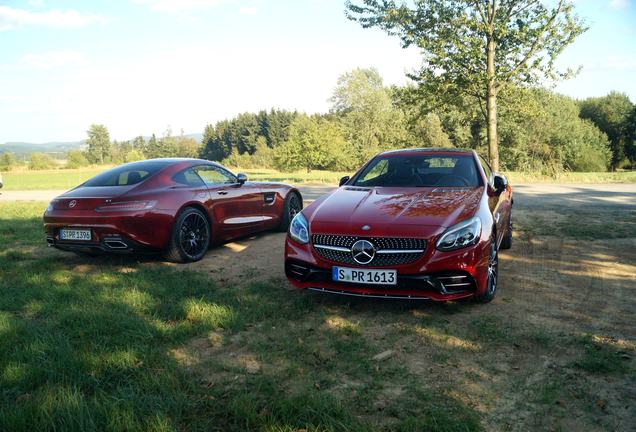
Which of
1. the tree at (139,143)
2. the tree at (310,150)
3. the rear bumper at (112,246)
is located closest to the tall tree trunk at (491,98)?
the rear bumper at (112,246)

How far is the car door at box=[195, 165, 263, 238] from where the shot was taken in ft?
23.8

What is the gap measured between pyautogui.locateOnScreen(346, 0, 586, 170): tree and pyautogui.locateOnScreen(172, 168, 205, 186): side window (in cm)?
866

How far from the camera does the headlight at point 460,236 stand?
4273 mm

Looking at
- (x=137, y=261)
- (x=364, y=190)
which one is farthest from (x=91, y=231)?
(x=364, y=190)

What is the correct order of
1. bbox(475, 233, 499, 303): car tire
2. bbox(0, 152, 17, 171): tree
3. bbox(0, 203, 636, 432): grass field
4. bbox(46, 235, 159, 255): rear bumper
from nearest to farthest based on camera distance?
bbox(0, 203, 636, 432): grass field → bbox(475, 233, 499, 303): car tire → bbox(46, 235, 159, 255): rear bumper → bbox(0, 152, 17, 171): tree

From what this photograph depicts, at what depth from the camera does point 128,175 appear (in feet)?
Answer: 21.9

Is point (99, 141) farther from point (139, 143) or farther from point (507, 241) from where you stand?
point (507, 241)

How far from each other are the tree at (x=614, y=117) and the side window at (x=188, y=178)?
58122mm

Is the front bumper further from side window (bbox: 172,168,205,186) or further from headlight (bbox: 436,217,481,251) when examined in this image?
side window (bbox: 172,168,205,186)

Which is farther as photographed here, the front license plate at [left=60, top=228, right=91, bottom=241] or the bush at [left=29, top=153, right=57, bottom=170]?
the bush at [left=29, top=153, right=57, bottom=170]

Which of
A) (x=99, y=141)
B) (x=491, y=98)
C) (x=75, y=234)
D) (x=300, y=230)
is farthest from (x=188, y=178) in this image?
(x=99, y=141)

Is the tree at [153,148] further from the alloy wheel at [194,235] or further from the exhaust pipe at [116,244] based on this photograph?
the exhaust pipe at [116,244]

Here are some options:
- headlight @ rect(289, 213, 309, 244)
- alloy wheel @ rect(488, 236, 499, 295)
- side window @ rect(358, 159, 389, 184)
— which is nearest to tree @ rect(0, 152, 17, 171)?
side window @ rect(358, 159, 389, 184)

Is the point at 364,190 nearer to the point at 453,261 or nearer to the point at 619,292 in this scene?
the point at 453,261
